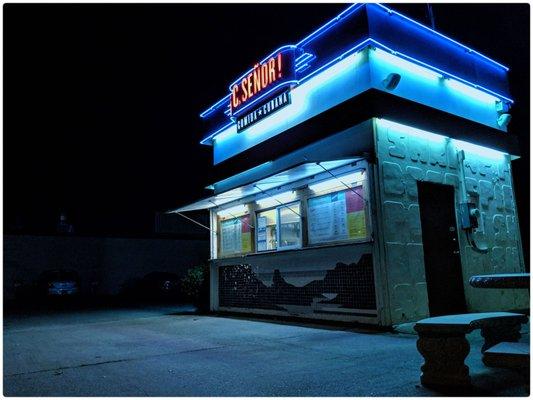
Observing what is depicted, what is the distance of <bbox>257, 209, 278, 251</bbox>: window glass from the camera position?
31.9 ft

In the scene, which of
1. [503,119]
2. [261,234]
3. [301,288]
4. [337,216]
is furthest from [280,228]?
[503,119]

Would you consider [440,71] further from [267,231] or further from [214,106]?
[214,106]

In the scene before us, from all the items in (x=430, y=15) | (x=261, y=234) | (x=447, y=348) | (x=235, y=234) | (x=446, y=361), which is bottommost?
(x=446, y=361)

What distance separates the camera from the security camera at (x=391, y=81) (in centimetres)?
738

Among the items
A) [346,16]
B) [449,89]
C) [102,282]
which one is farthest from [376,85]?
[102,282]

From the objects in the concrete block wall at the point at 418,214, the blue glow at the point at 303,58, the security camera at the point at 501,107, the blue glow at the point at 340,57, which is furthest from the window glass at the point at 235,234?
the security camera at the point at 501,107

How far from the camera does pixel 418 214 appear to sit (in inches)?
297

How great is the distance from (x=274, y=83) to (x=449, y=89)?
11.8 ft

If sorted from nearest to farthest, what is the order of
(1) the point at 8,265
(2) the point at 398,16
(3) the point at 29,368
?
(3) the point at 29,368 → (2) the point at 398,16 → (1) the point at 8,265

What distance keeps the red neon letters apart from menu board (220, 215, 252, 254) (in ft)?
9.27

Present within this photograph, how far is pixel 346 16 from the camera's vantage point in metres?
7.96

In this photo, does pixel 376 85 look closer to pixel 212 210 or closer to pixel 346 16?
pixel 346 16

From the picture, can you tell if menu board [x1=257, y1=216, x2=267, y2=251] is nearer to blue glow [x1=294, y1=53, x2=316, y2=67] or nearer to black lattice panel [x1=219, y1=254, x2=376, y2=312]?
black lattice panel [x1=219, y1=254, x2=376, y2=312]

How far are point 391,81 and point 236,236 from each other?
17.6 ft
